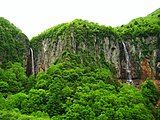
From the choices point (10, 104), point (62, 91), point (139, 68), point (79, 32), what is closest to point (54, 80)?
point (62, 91)

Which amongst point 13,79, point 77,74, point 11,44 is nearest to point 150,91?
point 77,74

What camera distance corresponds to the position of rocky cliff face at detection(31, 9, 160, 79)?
5341cm

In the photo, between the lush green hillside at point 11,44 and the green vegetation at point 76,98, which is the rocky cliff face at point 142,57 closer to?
the green vegetation at point 76,98

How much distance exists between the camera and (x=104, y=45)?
183 feet

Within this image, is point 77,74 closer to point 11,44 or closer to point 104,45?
point 104,45

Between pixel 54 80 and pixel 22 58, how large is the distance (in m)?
10.1

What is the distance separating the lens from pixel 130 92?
158 feet

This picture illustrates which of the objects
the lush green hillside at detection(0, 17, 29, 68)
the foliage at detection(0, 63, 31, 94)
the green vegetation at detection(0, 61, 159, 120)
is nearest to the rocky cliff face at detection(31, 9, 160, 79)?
the lush green hillside at detection(0, 17, 29, 68)

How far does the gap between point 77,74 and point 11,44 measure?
11.2 m

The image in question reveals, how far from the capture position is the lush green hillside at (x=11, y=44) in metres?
54.0

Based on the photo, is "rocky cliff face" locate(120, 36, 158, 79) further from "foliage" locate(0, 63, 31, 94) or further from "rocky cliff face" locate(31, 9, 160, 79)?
"foliage" locate(0, 63, 31, 94)

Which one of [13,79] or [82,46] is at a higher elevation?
[82,46]

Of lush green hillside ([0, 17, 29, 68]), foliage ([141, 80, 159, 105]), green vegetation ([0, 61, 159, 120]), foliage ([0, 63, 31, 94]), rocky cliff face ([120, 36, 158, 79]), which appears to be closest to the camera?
green vegetation ([0, 61, 159, 120])

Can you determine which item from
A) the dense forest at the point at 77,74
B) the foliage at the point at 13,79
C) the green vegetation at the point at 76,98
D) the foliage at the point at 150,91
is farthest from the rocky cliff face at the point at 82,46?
the foliage at the point at 150,91
